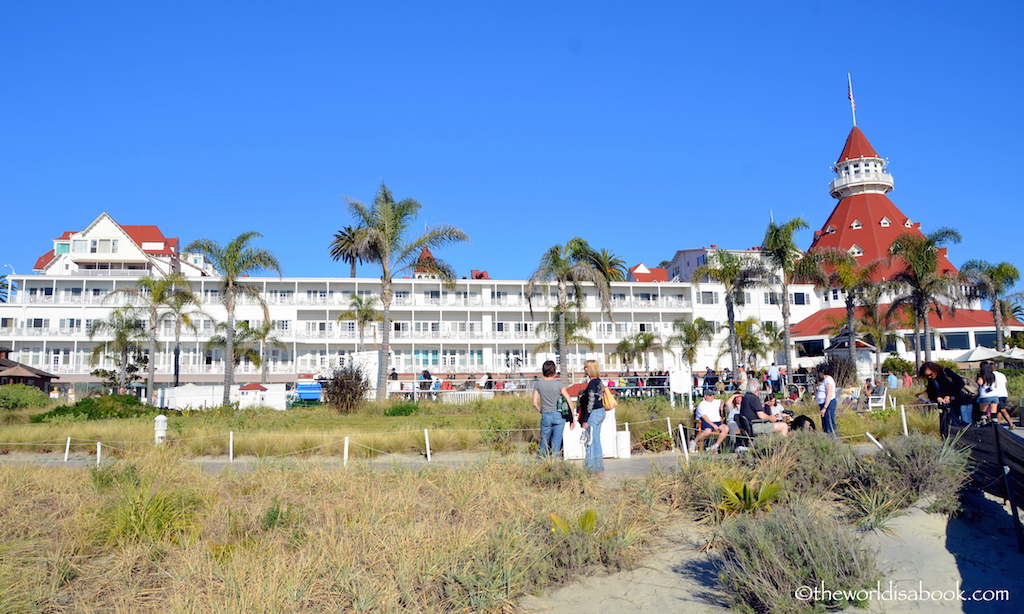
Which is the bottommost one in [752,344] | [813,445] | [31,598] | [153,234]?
[31,598]

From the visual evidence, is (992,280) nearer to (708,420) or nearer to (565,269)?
(565,269)

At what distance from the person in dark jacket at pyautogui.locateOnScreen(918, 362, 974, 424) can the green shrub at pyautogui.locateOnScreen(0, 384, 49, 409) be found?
91.9 feet

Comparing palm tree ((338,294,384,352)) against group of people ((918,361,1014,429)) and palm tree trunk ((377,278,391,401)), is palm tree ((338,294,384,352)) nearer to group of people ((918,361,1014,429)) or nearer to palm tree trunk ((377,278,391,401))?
palm tree trunk ((377,278,391,401))

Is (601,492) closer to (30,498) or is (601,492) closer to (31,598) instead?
(31,598)

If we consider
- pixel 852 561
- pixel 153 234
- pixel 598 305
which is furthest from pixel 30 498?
pixel 153 234

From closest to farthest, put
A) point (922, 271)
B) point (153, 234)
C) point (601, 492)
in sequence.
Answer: point (601, 492)
point (922, 271)
point (153, 234)

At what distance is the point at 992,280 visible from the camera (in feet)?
128

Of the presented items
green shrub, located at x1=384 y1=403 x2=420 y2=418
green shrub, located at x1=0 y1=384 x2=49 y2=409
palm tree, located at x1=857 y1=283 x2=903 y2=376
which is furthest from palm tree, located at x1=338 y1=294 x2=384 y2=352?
palm tree, located at x1=857 y1=283 x2=903 y2=376

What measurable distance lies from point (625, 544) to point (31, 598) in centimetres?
463

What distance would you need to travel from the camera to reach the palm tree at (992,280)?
3709 cm

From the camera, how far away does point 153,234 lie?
6419 cm

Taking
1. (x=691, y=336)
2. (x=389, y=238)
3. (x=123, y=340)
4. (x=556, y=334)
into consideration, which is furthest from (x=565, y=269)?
(x=123, y=340)

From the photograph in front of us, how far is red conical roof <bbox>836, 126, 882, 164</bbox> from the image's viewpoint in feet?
225

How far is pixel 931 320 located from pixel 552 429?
51.9 metres
